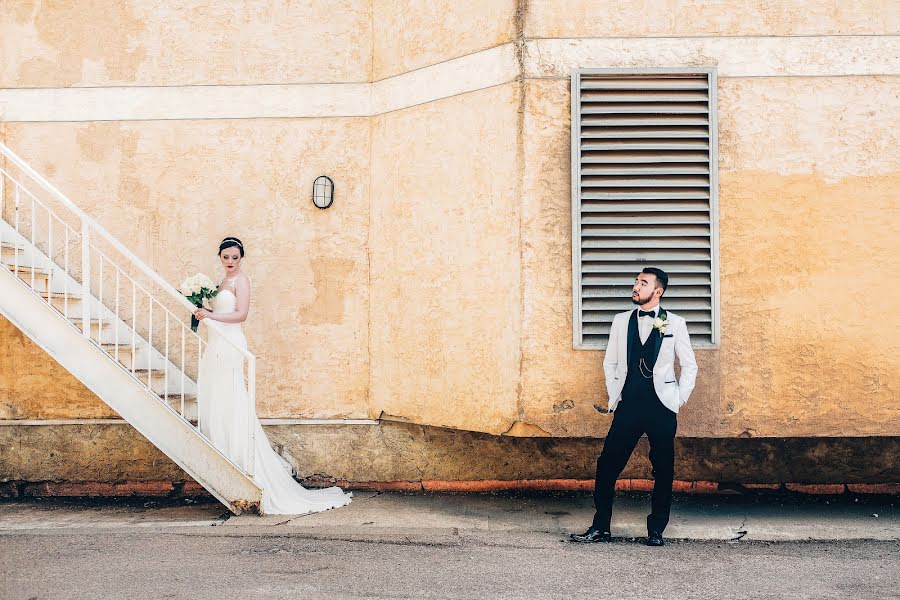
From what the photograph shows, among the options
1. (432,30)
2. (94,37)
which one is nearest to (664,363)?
(432,30)

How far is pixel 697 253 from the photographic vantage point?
6.62 m

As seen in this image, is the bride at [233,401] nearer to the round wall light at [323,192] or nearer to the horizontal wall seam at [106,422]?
the horizontal wall seam at [106,422]

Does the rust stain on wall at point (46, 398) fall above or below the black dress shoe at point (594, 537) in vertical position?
above

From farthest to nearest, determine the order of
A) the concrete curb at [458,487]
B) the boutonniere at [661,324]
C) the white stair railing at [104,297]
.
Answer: the concrete curb at [458,487], the white stair railing at [104,297], the boutonniere at [661,324]

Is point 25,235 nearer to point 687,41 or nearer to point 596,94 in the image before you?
Result: point 596,94

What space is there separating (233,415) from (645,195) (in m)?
3.77

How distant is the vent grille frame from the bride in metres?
2.72

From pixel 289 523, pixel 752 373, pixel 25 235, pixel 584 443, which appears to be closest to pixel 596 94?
pixel 752 373

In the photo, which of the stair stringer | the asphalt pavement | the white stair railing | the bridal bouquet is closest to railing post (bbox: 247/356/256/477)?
the white stair railing

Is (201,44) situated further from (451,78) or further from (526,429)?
(526,429)

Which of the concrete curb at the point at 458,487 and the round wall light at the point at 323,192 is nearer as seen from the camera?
the concrete curb at the point at 458,487

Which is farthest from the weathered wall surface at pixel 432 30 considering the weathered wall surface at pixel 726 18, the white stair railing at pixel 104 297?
the white stair railing at pixel 104 297

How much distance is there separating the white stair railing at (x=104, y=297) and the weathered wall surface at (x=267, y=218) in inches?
10.9

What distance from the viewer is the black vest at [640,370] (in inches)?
226
